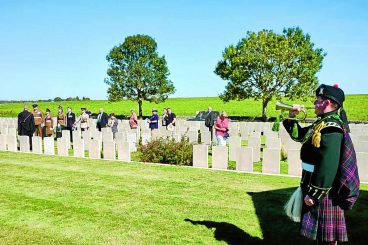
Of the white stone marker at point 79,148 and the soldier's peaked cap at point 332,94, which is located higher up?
the soldier's peaked cap at point 332,94

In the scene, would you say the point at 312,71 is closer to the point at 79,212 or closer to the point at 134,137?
the point at 134,137

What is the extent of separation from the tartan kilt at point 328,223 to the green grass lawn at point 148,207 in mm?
1522

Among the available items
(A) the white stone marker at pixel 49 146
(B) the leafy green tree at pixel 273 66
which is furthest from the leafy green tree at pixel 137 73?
(A) the white stone marker at pixel 49 146

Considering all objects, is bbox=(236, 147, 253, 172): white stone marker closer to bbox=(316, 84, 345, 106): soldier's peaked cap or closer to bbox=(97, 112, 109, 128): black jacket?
bbox=(316, 84, 345, 106): soldier's peaked cap

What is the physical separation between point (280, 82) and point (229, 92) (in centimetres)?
Answer: 541

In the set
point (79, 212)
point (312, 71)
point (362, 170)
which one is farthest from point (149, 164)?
point (312, 71)

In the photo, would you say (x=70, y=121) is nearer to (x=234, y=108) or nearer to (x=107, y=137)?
(x=107, y=137)

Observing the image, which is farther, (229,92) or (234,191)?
(229,92)

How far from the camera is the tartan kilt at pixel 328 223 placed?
11.9 feet

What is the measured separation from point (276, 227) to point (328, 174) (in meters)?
2.40

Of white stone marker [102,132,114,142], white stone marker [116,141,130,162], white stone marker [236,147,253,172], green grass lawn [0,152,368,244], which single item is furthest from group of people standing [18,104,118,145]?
white stone marker [236,147,253,172]

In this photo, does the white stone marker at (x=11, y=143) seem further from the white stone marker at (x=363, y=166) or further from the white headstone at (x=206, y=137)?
the white stone marker at (x=363, y=166)

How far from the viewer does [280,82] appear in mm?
37750

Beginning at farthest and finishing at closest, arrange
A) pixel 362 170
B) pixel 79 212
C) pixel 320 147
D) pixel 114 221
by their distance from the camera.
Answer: pixel 362 170
pixel 79 212
pixel 114 221
pixel 320 147
